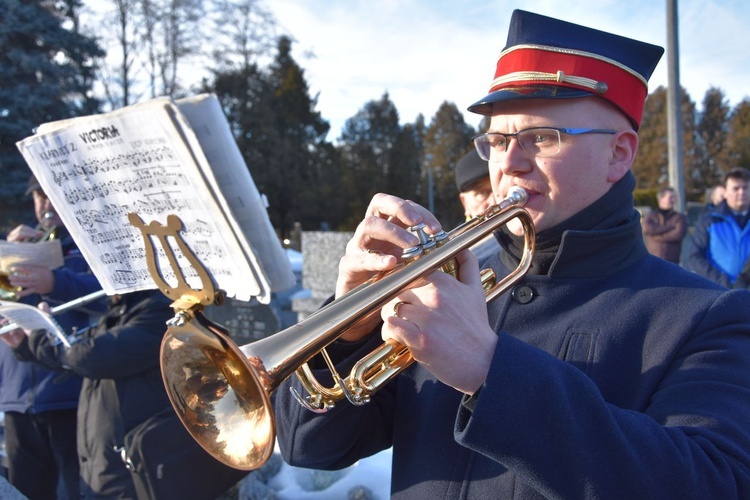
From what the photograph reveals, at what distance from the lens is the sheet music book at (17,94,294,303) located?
1377mm

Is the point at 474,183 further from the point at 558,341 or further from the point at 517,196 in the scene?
the point at 558,341

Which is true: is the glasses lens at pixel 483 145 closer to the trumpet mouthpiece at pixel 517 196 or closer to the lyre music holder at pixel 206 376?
the trumpet mouthpiece at pixel 517 196

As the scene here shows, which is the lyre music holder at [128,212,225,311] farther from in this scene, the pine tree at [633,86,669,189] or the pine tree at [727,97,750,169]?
the pine tree at [727,97,750,169]

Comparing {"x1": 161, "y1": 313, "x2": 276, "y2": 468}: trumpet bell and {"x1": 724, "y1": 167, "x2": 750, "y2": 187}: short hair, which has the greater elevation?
{"x1": 724, "y1": 167, "x2": 750, "y2": 187}: short hair

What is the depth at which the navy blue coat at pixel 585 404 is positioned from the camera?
108cm

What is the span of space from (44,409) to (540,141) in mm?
3268

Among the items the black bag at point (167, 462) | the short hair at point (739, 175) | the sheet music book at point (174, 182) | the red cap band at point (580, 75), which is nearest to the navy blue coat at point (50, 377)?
the black bag at point (167, 462)

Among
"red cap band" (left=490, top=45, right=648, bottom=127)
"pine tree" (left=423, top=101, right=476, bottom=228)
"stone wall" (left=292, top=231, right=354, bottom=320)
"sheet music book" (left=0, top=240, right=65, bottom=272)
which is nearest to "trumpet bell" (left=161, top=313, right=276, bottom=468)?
"red cap band" (left=490, top=45, right=648, bottom=127)

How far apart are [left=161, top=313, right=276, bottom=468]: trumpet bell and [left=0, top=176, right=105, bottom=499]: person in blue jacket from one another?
2.32m

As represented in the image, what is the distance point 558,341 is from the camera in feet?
4.76

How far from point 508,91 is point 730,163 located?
36.8 meters

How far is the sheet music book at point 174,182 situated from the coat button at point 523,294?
25.0 inches

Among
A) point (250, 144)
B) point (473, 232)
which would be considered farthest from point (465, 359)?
point (250, 144)

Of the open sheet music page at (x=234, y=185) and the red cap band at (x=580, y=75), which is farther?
the red cap band at (x=580, y=75)
